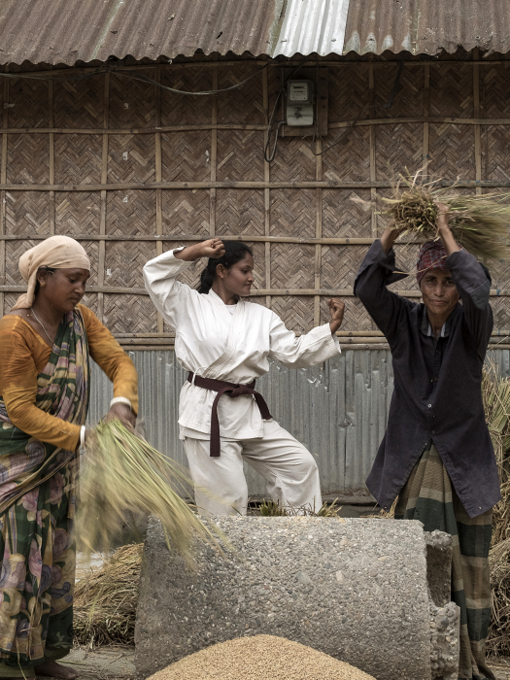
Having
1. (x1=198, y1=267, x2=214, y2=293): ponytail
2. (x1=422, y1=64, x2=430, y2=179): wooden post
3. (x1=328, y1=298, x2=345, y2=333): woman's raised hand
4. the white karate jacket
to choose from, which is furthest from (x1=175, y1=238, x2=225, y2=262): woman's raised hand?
(x1=422, y1=64, x2=430, y2=179): wooden post

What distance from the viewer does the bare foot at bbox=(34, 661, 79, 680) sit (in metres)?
3.26

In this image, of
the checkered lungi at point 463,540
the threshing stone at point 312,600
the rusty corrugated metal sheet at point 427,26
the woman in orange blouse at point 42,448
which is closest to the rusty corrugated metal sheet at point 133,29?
the rusty corrugated metal sheet at point 427,26

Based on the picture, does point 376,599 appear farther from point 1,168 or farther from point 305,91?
point 1,168

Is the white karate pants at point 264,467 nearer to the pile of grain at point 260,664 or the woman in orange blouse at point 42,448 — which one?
the woman in orange blouse at point 42,448

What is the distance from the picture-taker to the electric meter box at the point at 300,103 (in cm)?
543

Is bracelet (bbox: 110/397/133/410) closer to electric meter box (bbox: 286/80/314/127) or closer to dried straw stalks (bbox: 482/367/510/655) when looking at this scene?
dried straw stalks (bbox: 482/367/510/655)

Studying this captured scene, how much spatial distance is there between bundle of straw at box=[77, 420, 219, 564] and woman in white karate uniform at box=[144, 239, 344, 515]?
122 cm

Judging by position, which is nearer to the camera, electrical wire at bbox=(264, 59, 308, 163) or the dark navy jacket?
the dark navy jacket

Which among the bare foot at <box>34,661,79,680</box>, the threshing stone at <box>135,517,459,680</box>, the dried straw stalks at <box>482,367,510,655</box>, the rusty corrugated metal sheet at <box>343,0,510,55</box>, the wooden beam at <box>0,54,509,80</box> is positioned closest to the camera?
the threshing stone at <box>135,517,459,680</box>

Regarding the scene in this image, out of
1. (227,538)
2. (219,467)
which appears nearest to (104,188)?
(219,467)

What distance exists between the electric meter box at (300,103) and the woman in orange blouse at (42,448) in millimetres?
2809

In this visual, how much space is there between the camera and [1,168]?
5.87 m

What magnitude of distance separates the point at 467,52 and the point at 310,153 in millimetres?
1273

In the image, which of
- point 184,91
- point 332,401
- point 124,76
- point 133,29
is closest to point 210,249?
point 332,401
